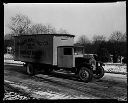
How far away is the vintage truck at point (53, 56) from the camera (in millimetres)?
10578

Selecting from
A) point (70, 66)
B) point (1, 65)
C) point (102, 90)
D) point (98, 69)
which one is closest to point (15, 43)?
point (70, 66)

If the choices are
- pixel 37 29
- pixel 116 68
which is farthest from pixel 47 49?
pixel 37 29

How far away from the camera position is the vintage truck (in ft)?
34.7

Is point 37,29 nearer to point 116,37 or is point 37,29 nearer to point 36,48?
point 116,37

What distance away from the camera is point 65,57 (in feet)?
36.5

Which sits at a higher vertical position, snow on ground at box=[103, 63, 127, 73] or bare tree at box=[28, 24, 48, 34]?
bare tree at box=[28, 24, 48, 34]

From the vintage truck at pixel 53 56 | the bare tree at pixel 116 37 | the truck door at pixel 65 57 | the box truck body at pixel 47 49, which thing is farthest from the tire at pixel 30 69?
the bare tree at pixel 116 37

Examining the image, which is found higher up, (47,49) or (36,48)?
(36,48)

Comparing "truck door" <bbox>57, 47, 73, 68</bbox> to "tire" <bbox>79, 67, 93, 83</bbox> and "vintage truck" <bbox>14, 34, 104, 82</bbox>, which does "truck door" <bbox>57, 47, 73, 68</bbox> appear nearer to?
"vintage truck" <bbox>14, 34, 104, 82</bbox>

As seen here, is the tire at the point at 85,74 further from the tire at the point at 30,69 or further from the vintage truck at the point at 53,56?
the tire at the point at 30,69

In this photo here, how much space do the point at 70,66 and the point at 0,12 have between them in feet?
22.5

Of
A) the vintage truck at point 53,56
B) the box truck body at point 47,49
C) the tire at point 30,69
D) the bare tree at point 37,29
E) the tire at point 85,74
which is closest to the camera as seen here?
the tire at point 85,74

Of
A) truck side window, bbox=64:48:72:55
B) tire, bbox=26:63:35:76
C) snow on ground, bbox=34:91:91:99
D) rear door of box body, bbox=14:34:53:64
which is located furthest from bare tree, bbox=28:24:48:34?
snow on ground, bbox=34:91:91:99

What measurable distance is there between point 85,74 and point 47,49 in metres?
3.35
